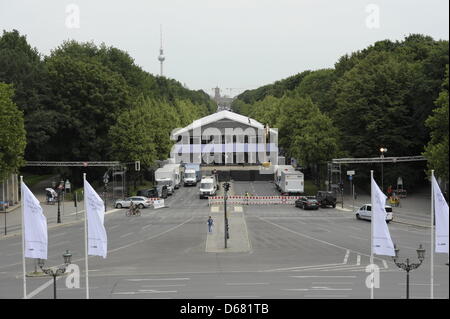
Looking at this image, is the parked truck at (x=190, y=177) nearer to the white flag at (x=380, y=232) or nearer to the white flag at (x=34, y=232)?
the white flag at (x=34, y=232)

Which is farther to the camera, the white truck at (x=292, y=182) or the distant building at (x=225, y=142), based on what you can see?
the distant building at (x=225, y=142)

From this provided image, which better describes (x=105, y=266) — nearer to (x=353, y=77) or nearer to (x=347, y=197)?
(x=347, y=197)

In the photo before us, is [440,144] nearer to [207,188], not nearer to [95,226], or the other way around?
[207,188]

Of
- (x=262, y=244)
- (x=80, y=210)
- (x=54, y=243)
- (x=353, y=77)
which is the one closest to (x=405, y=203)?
(x=353, y=77)

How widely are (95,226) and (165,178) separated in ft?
193

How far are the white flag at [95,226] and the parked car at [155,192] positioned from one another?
52261 millimetres

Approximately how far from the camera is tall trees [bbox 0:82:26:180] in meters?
59.1

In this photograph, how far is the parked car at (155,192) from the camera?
249 feet

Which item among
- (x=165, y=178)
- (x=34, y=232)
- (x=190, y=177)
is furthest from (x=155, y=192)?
(x=34, y=232)

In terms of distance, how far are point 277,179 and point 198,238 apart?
42.9 meters

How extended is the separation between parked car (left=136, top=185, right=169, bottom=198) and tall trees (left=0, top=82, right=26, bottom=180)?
17466mm

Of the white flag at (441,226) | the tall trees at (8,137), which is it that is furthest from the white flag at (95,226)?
the tall trees at (8,137)

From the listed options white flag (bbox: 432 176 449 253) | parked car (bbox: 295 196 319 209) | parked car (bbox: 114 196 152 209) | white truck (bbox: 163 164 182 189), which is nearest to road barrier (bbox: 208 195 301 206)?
parked car (bbox: 295 196 319 209)

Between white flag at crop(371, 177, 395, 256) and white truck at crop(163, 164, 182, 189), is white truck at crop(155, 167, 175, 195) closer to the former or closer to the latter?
white truck at crop(163, 164, 182, 189)
